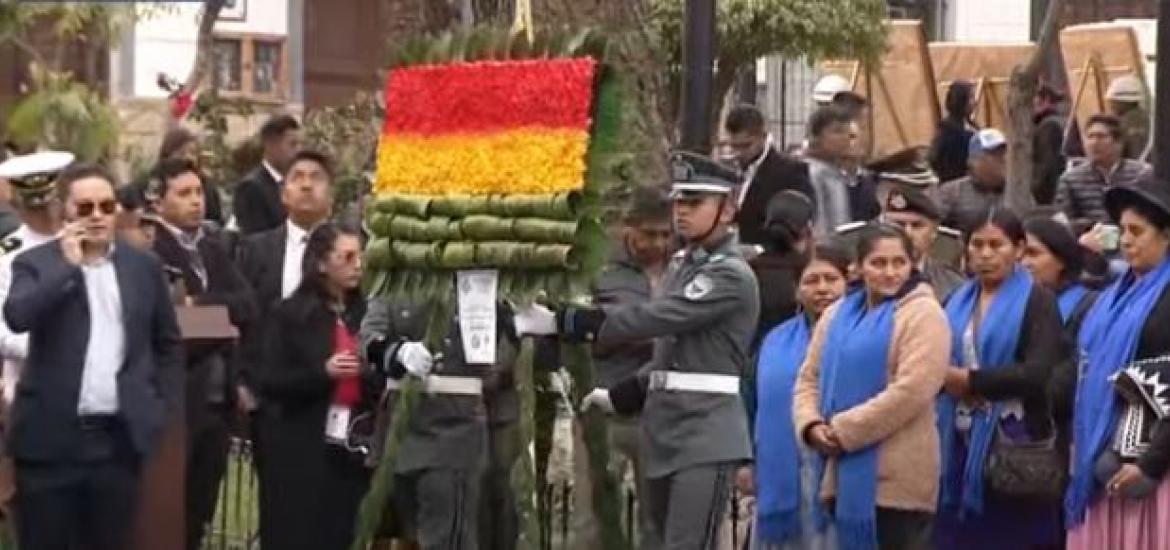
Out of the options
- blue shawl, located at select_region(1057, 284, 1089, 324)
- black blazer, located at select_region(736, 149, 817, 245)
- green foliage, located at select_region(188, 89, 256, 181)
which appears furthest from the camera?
green foliage, located at select_region(188, 89, 256, 181)

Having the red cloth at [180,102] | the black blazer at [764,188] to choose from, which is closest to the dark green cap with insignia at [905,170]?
the black blazer at [764,188]

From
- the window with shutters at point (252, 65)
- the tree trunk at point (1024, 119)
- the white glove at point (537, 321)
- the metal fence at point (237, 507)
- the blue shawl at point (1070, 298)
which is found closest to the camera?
the white glove at point (537, 321)

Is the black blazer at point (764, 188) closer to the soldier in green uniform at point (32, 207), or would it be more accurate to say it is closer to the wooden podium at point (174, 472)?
the wooden podium at point (174, 472)

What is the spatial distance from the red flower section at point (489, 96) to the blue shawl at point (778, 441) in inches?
64.1

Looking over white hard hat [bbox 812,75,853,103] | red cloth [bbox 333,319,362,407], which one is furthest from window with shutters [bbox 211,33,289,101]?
red cloth [bbox 333,319,362,407]

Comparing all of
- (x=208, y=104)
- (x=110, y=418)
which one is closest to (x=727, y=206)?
(x=110, y=418)

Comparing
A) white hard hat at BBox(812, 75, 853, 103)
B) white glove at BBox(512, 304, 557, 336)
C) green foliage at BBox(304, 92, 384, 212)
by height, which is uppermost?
white hard hat at BBox(812, 75, 853, 103)

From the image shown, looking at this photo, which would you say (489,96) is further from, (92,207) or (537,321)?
(92,207)

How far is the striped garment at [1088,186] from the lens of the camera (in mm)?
16672

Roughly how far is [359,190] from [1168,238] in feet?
22.2

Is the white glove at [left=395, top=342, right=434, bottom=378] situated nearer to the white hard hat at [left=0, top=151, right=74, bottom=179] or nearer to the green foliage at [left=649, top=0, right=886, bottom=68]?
the white hard hat at [left=0, top=151, right=74, bottom=179]

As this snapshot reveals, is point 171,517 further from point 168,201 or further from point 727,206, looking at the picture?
point 727,206

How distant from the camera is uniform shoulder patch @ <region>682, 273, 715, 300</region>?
1262 centimetres

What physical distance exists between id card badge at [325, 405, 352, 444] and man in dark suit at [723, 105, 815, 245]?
9.62 ft
